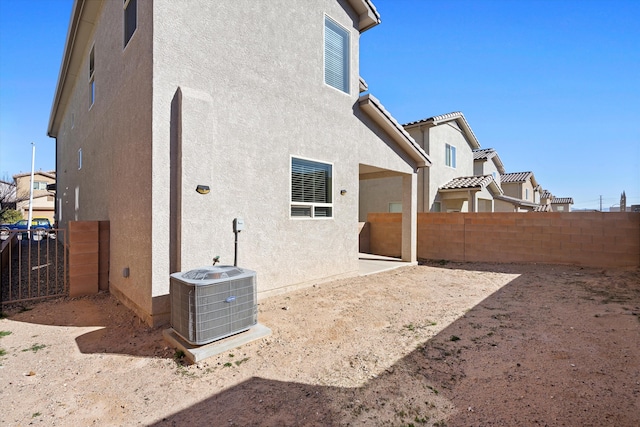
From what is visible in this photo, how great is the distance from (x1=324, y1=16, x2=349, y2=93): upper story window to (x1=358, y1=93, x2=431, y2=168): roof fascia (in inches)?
27.1

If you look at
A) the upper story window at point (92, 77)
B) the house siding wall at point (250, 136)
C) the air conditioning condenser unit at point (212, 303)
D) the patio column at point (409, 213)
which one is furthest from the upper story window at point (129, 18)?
the patio column at point (409, 213)

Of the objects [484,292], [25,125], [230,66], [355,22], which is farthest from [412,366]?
[25,125]

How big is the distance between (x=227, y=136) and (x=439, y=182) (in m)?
14.5

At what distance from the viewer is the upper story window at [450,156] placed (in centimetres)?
1794

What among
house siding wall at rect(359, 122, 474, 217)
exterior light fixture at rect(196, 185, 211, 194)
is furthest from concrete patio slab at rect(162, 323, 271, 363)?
house siding wall at rect(359, 122, 474, 217)

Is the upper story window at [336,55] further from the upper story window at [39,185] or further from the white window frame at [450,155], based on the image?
the upper story window at [39,185]

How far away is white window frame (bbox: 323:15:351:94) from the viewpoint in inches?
306

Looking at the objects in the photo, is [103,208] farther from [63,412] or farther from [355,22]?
[355,22]

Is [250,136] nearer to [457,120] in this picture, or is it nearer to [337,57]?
[337,57]

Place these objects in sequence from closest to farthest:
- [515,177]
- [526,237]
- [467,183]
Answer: [526,237] → [467,183] → [515,177]

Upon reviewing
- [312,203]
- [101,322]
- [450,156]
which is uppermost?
[450,156]

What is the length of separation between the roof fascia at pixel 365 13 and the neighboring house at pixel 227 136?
39mm

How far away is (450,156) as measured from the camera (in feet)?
60.1

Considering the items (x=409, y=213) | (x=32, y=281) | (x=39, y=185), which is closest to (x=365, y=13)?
(x=409, y=213)
